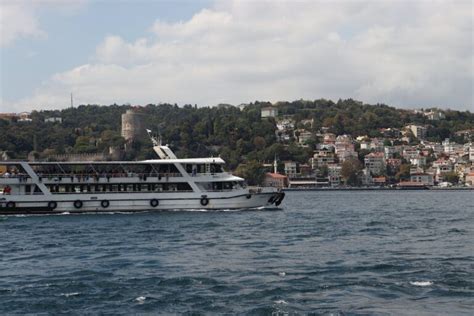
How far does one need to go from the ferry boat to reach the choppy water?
8.29 m

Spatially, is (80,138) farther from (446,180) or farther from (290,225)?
(290,225)

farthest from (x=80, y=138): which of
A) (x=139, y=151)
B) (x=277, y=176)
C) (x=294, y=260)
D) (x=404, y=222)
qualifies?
(x=294, y=260)

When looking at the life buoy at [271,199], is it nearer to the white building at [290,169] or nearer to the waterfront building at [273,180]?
the waterfront building at [273,180]

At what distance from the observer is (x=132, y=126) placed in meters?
174

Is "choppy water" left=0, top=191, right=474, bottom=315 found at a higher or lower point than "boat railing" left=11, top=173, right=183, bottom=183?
lower

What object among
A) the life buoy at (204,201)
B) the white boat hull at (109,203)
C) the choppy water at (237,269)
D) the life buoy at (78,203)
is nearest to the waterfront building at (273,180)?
the life buoy at (204,201)

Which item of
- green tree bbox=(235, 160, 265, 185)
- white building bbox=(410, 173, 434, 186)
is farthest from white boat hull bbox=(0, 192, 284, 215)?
white building bbox=(410, 173, 434, 186)

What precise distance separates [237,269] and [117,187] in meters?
28.9

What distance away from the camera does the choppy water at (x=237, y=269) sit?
70.9 ft

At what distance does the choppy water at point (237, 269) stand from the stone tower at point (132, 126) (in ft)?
411

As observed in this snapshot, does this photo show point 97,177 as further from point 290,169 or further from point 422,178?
point 422,178

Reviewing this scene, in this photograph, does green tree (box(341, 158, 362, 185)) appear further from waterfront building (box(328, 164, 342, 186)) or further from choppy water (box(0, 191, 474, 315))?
choppy water (box(0, 191, 474, 315))

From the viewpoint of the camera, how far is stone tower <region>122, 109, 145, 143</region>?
17012cm

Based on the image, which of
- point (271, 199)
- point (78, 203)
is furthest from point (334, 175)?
point (78, 203)
